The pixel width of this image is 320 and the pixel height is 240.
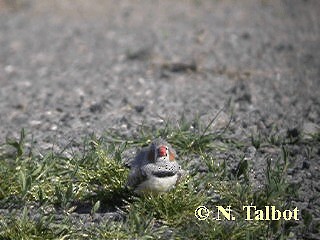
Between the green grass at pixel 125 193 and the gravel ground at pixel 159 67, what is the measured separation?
0.34m

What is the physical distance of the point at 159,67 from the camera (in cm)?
814

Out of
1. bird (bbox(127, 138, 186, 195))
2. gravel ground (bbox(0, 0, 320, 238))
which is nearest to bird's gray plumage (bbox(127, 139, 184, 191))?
bird (bbox(127, 138, 186, 195))

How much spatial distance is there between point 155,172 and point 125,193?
48 centimetres

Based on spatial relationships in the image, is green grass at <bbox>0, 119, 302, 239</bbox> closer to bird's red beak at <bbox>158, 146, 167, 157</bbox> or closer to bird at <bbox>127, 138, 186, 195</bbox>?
bird at <bbox>127, 138, 186, 195</bbox>

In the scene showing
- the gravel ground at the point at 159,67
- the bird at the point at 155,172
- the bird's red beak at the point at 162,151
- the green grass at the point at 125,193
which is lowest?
the gravel ground at the point at 159,67

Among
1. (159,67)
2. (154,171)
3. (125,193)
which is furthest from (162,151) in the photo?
(159,67)

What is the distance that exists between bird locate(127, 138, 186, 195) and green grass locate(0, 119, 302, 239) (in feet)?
0.35

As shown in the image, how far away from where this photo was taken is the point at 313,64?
8.13 metres

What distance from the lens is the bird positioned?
4199 mm

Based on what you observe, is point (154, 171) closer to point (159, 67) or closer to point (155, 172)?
point (155, 172)

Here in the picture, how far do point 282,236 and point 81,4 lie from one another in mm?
8015

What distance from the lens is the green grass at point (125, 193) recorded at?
13.8 ft

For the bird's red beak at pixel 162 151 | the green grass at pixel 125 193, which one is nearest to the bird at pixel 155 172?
the bird's red beak at pixel 162 151

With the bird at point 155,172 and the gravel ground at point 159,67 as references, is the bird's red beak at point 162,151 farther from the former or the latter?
the gravel ground at point 159,67
